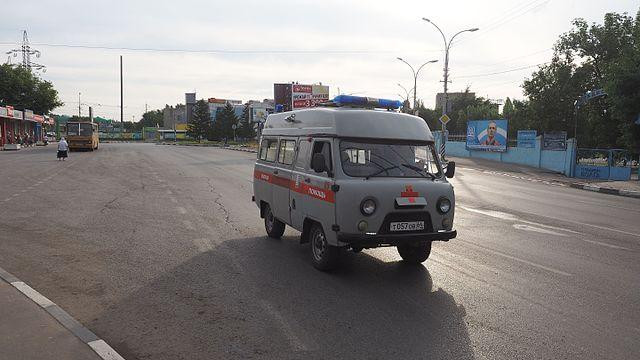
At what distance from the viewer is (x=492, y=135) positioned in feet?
125

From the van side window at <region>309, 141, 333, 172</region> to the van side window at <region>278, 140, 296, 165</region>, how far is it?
2.68ft

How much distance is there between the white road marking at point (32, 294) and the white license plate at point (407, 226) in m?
4.18

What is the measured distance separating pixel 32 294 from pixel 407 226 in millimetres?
4686

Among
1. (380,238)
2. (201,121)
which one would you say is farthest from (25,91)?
(380,238)

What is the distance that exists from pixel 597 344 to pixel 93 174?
22531 mm

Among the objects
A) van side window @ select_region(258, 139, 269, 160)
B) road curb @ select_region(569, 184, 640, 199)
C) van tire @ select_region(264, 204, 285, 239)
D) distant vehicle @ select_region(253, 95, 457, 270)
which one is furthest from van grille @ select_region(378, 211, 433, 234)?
road curb @ select_region(569, 184, 640, 199)

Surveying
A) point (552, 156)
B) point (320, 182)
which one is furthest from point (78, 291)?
point (552, 156)

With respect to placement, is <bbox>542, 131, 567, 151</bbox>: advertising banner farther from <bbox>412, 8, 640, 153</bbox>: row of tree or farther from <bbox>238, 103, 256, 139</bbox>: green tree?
<bbox>238, 103, 256, 139</bbox>: green tree

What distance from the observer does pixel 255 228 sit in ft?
33.7

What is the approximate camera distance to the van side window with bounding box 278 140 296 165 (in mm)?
8211

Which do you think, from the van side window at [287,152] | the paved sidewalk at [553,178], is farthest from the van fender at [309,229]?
the paved sidewalk at [553,178]

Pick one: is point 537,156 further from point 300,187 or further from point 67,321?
point 67,321

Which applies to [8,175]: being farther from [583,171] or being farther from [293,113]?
[583,171]

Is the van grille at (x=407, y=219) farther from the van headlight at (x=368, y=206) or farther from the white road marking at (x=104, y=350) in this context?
the white road marking at (x=104, y=350)
